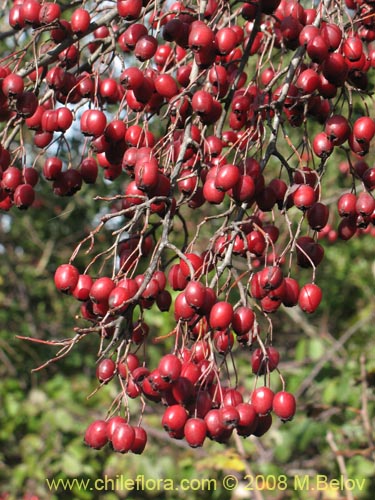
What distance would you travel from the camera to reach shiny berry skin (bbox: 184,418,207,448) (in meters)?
1.26

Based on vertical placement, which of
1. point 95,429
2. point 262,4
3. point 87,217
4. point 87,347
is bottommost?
point 87,347

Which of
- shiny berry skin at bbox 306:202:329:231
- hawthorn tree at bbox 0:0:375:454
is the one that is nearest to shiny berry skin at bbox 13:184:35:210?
hawthorn tree at bbox 0:0:375:454

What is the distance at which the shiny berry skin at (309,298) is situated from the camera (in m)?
1.39

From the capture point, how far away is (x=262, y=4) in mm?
1438

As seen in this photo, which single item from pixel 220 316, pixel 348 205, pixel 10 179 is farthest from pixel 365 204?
pixel 10 179

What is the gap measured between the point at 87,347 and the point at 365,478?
355 centimetres

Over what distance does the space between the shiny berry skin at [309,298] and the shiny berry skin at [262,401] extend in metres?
0.19

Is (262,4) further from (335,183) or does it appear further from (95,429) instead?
(335,183)

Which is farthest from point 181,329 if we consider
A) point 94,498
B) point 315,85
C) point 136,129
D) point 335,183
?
point 335,183

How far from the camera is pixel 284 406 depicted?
1.38 metres

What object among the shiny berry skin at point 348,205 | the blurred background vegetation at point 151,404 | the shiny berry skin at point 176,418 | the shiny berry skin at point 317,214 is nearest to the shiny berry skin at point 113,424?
the shiny berry skin at point 176,418

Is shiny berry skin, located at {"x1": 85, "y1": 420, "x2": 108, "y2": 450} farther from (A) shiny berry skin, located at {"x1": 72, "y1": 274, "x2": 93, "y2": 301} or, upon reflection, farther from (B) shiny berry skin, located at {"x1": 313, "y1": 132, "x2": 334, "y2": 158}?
(B) shiny berry skin, located at {"x1": 313, "y1": 132, "x2": 334, "y2": 158}

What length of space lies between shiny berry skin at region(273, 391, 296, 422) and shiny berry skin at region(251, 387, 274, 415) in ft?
0.10

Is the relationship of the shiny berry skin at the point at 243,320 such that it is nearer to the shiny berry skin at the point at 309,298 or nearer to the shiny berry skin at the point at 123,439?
the shiny berry skin at the point at 309,298
